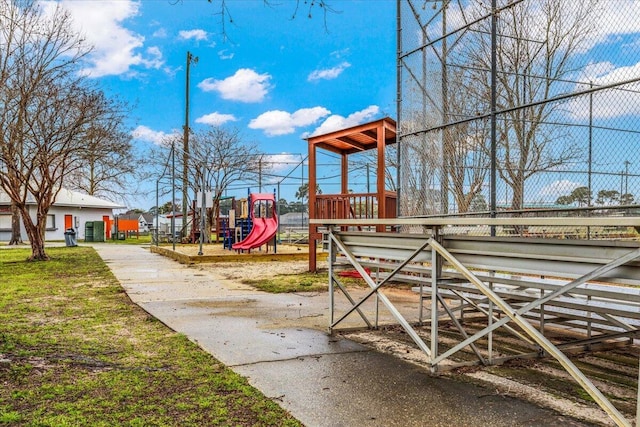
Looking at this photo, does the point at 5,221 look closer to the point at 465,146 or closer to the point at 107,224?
the point at 107,224

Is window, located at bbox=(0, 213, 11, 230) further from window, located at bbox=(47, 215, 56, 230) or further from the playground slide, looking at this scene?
the playground slide

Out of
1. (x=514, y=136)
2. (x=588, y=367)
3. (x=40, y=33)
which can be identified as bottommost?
(x=588, y=367)

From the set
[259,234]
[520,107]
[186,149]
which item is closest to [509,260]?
[520,107]

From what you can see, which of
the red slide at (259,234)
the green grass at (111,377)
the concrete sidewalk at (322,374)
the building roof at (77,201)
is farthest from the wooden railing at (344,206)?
the building roof at (77,201)

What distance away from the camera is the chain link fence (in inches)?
207

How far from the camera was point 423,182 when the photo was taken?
24.5ft

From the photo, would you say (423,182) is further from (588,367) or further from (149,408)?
(149,408)

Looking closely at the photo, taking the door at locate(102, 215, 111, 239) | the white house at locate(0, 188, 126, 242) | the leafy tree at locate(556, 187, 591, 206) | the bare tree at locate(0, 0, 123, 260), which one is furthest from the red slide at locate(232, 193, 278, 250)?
the door at locate(102, 215, 111, 239)

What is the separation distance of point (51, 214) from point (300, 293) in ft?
91.7

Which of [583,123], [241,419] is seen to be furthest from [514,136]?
[241,419]

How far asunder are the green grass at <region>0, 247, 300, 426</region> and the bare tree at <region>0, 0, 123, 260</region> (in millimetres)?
8023

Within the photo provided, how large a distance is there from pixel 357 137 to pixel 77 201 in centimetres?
2656

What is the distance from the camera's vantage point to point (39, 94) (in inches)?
507

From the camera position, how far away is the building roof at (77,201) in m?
30.2
